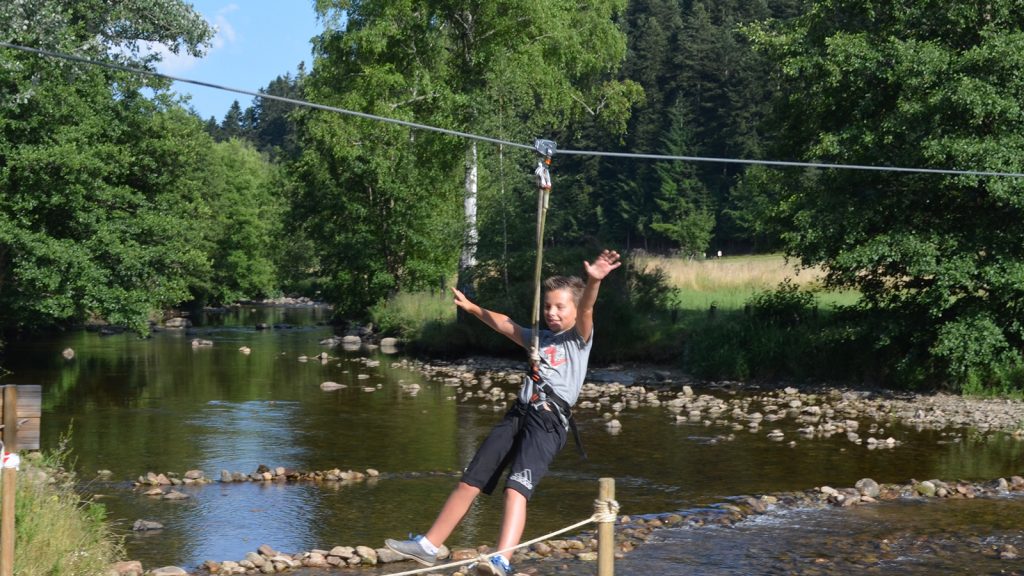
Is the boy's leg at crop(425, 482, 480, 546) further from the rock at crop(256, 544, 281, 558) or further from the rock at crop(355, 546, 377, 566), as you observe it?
the rock at crop(256, 544, 281, 558)

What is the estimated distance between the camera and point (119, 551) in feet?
33.5

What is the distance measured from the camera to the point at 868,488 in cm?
1379

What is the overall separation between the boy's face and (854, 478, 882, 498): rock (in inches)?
302

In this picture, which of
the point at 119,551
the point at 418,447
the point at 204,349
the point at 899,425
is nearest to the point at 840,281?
the point at 899,425

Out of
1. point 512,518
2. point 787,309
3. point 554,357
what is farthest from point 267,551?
point 787,309

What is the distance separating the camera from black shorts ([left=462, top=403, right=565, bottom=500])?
718 cm

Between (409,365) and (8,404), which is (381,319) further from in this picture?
(8,404)

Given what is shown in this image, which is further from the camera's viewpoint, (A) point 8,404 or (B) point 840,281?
(B) point 840,281

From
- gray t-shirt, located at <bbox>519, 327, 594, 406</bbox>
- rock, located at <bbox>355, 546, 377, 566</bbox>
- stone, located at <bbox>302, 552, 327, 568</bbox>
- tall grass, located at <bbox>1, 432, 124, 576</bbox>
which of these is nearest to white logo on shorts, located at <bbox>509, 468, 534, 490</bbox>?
gray t-shirt, located at <bbox>519, 327, 594, 406</bbox>

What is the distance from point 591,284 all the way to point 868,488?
8413 mm

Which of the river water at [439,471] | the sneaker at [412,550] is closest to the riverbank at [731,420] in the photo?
the river water at [439,471]

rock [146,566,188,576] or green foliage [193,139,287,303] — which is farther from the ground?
green foliage [193,139,287,303]

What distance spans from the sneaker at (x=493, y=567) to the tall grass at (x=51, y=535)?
118 inches

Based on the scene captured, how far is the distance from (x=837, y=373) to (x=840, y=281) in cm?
274
